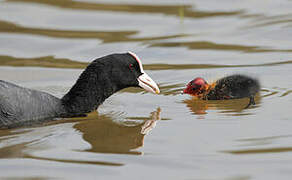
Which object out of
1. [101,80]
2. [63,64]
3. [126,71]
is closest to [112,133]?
[101,80]

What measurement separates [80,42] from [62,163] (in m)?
4.83

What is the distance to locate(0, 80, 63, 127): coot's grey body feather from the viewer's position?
5.77m

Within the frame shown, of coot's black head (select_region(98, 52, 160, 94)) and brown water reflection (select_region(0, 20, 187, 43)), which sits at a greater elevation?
brown water reflection (select_region(0, 20, 187, 43))

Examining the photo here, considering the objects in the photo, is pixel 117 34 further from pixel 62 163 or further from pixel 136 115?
pixel 62 163

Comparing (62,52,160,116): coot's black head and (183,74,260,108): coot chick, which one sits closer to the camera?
(62,52,160,116): coot's black head

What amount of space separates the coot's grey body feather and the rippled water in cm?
14

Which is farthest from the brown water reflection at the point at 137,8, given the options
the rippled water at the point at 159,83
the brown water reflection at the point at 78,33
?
the brown water reflection at the point at 78,33

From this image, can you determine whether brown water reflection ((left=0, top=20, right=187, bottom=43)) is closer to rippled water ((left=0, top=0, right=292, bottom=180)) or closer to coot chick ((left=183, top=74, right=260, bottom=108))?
rippled water ((left=0, top=0, right=292, bottom=180))

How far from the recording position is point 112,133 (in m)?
5.68

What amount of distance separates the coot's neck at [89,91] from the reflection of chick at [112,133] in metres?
0.15

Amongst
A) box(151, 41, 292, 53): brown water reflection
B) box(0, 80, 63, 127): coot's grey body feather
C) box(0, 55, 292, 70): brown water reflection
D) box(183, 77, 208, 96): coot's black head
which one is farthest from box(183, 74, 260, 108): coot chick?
box(151, 41, 292, 53): brown water reflection

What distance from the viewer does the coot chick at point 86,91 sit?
5.93 m

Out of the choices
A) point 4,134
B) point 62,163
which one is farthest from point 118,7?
point 62,163

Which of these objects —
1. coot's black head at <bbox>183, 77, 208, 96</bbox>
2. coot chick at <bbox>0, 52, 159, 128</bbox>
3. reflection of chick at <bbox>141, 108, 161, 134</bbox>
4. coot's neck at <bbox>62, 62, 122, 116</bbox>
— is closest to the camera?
reflection of chick at <bbox>141, 108, 161, 134</bbox>
